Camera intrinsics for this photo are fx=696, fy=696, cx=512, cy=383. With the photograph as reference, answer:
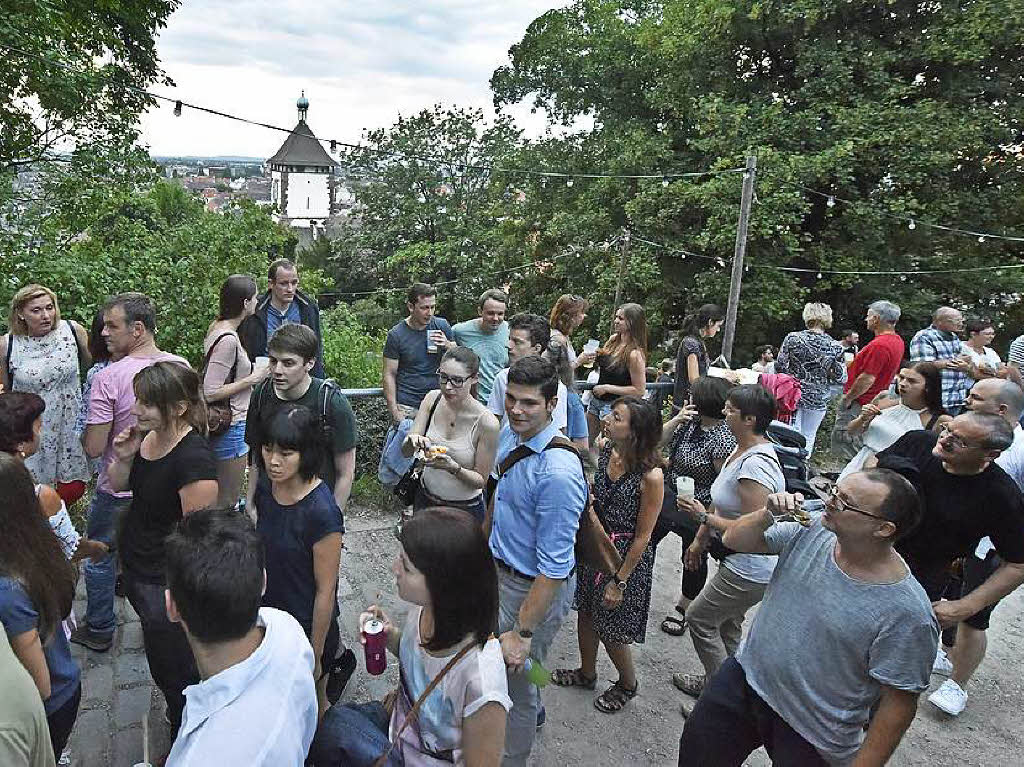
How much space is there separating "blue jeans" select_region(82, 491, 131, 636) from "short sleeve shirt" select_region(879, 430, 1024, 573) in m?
3.66

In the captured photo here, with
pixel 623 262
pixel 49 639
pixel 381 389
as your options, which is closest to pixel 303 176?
pixel 623 262

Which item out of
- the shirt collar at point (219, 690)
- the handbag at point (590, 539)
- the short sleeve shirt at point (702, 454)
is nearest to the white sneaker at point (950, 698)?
the short sleeve shirt at point (702, 454)

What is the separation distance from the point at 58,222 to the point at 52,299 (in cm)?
503

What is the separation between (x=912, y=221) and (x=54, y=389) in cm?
1522

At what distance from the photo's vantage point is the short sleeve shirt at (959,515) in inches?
112

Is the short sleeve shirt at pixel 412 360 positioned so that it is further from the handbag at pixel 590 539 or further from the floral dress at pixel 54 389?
the handbag at pixel 590 539

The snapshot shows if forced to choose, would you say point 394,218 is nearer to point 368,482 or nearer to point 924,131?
point 924,131

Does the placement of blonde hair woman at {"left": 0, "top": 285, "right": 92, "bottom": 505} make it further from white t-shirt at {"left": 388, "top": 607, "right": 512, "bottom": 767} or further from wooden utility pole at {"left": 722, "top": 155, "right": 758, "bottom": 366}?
wooden utility pole at {"left": 722, "top": 155, "right": 758, "bottom": 366}

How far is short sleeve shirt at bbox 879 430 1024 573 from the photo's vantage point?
112 inches

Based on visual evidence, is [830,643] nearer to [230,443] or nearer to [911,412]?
[911,412]

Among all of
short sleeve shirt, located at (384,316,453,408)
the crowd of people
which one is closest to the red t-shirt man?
the crowd of people

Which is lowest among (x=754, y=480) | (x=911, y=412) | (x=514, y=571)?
(x=514, y=571)

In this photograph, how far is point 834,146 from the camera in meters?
14.3

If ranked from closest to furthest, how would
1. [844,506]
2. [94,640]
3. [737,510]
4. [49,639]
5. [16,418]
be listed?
[49,639], [844,506], [16,418], [737,510], [94,640]
